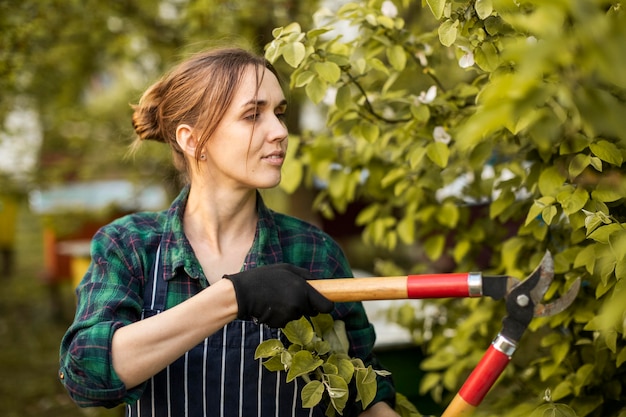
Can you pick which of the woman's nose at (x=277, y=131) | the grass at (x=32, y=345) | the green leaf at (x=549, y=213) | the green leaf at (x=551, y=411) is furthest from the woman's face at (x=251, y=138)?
the grass at (x=32, y=345)

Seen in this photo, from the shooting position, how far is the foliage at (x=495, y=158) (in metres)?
0.89

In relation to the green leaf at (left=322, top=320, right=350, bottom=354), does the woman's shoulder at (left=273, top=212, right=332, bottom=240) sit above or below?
above

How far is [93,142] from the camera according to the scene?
5.73 meters

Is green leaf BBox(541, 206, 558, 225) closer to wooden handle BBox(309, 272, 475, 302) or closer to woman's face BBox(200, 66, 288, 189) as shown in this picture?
wooden handle BBox(309, 272, 475, 302)

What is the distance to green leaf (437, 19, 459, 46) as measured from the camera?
1.77 m

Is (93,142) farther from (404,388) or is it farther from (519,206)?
(519,206)

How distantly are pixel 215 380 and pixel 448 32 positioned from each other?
0.98 metres

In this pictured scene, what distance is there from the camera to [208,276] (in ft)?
6.40

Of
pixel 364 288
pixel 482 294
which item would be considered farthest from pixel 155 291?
pixel 482 294

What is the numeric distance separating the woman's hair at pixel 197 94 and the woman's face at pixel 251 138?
23 mm

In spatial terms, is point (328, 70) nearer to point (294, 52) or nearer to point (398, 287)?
point (294, 52)

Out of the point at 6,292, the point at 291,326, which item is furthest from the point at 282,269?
the point at 6,292

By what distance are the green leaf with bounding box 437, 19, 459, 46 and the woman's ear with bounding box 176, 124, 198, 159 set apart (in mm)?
680

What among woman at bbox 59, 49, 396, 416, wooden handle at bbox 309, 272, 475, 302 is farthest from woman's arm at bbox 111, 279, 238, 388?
wooden handle at bbox 309, 272, 475, 302
